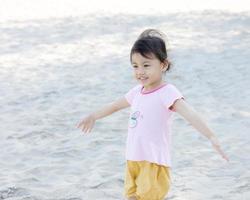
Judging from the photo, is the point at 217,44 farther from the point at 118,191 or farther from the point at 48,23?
the point at 118,191

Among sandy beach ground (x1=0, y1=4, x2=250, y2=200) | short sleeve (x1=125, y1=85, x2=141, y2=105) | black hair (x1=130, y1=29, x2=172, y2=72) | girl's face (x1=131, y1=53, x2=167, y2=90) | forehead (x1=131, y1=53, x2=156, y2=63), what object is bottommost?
sandy beach ground (x1=0, y1=4, x2=250, y2=200)

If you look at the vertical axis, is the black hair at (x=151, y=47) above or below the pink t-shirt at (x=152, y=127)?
above

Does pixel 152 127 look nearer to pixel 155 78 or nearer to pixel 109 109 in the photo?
pixel 155 78

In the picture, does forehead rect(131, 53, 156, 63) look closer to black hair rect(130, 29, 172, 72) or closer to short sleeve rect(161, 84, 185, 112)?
Answer: black hair rect(130, 29, 172, 72)

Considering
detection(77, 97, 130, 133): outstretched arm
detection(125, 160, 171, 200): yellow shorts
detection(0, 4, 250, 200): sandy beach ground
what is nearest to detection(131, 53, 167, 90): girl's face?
detection(77, 97, 130, 133): outstretched arm

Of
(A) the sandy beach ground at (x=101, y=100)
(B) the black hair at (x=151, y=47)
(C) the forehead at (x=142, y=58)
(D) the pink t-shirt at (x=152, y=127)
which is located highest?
(B) the black hair at (x=151, y=47)

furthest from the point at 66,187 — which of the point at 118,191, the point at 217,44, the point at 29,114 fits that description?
the point at 217,44

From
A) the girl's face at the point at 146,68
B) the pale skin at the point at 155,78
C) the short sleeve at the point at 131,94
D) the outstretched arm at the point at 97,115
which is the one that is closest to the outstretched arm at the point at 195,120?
the pale skin at the point at 155,78

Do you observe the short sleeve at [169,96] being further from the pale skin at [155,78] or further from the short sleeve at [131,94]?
the short sleeve at [131,94]

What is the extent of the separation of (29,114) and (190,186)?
279cm

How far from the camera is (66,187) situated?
510cm

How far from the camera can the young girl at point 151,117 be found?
11.5 ft

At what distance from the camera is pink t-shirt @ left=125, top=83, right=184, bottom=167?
3535mm

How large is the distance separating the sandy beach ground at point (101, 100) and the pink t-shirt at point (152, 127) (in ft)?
4.41
